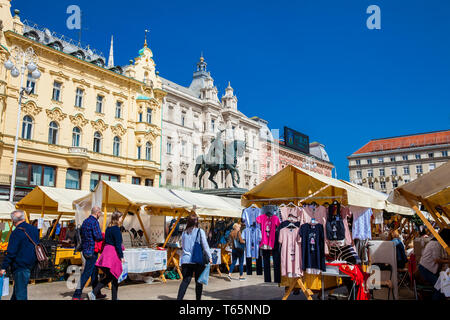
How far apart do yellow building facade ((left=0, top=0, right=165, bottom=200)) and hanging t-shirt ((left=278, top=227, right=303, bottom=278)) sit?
25.0m

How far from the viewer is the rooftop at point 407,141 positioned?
78188 mm

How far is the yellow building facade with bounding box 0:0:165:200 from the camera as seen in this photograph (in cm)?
2862

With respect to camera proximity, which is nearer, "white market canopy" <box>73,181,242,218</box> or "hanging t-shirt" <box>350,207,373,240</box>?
"hanging t-shirt" <box>350,207,373,240</box>

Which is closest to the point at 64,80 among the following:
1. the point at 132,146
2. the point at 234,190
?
the point at 132,146

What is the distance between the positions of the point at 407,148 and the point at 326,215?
80990 millimetres

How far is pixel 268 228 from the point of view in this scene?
9016 millimetres

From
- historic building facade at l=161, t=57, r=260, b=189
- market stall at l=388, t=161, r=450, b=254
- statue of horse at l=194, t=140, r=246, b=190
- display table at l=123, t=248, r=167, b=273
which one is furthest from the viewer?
historic building facade at l=161, t=57, r=260, b=189

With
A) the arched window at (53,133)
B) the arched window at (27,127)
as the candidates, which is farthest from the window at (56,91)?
the arched window at (27,127)

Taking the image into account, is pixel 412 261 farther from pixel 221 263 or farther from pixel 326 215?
pixel 221 263

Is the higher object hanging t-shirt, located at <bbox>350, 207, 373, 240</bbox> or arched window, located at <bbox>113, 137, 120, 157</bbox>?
arched window, located at <bbox>113, 137, 120, 157</bbox>

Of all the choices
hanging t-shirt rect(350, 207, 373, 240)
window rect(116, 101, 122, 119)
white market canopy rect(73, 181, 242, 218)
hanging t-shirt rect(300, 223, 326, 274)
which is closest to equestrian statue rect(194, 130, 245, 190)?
white market canopy rect(73, 181, 242, 218)

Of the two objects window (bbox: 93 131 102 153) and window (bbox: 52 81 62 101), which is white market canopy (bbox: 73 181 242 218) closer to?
window (bbox: 52 81 62 101)

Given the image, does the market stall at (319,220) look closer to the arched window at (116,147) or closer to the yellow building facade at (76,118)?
the yellow building facade at (76,118)

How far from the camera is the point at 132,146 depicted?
37.3 meters
